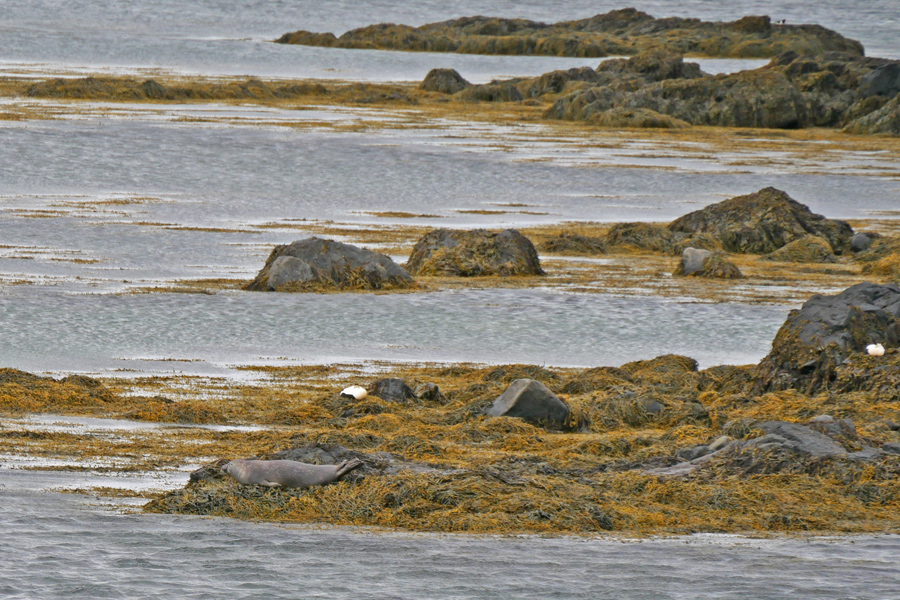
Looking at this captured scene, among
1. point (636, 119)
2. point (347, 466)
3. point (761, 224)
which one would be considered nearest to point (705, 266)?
point (761, 224)

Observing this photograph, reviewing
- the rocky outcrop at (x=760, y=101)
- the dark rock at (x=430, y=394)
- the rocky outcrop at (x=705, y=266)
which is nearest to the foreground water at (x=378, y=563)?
the dark rock at (x=430, y=394)

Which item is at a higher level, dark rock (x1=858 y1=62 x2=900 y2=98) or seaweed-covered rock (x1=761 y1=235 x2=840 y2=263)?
dark rock (x1=858 y1=62 x2=900 y2=98)

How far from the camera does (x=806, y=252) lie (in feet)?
87.4

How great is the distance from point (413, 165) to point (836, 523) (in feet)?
99.1

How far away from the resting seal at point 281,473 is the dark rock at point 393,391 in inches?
133

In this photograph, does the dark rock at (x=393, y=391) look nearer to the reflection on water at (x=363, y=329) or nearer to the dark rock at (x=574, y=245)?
the reflection on water at (x=363, y=329)

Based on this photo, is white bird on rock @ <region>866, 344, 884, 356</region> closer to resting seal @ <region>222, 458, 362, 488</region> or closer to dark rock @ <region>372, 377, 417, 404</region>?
dark rock @ <region>372, 377, 417, 404</region>

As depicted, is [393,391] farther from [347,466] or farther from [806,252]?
[806,252]

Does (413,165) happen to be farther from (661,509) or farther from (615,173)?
(661,509)

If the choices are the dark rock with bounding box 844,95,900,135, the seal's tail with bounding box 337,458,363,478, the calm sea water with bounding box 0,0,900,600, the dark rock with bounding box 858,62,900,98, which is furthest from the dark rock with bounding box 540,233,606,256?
the dark rock with bounding box 858,62,900,98

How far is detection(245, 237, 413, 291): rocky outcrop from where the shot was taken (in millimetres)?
21641

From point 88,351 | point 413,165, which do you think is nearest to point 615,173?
point 413,165

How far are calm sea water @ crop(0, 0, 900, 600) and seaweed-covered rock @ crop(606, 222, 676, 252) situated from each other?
9.72 ft

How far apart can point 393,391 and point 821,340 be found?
13.1ft
